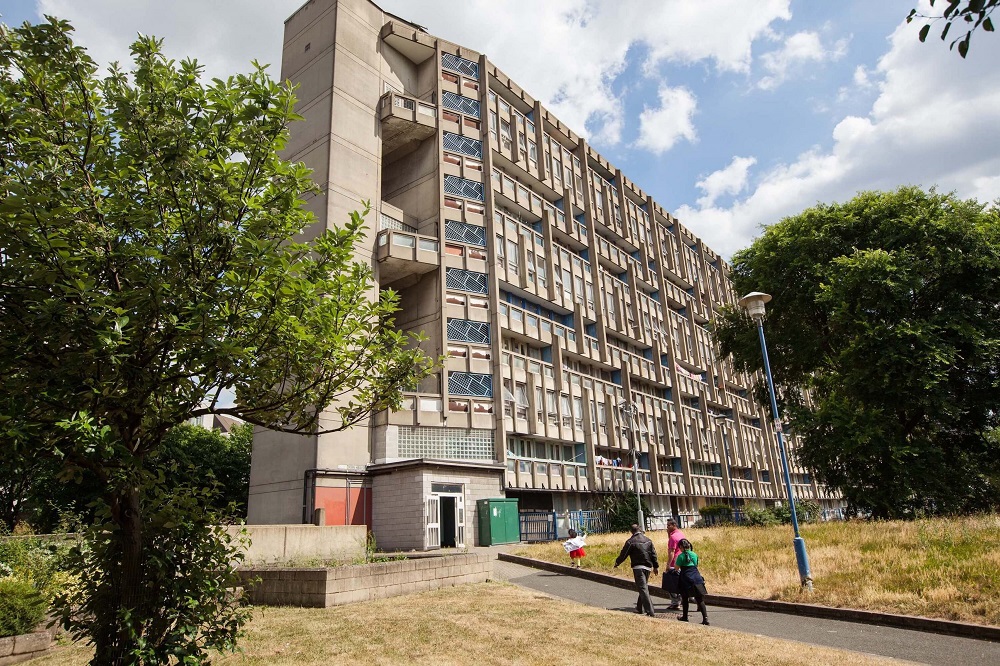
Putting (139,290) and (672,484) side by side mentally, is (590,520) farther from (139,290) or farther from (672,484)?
(139,290)

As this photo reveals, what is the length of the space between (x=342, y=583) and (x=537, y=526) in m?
19.5

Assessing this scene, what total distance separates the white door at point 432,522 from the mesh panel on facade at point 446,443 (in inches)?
118

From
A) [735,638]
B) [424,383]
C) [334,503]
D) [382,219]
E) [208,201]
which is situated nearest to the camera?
[208,201]

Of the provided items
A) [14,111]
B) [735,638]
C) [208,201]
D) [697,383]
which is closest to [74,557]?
[208,201]

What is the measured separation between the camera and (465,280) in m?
33.5

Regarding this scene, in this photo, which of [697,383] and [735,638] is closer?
[735,638]

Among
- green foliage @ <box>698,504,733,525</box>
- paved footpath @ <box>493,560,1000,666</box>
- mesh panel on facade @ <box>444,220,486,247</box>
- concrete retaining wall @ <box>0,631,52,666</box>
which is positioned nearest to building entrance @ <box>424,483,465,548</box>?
paved footpath @ <box>493,560,1000,666</box>

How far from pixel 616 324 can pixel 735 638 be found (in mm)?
38605

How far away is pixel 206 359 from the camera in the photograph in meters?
5.30

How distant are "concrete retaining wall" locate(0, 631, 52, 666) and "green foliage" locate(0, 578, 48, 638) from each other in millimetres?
201

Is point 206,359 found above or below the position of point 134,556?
above

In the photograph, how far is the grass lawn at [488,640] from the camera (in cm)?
785

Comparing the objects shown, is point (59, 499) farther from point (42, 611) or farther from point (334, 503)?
point (42, 611)

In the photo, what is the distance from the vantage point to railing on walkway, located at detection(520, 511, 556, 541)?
97.3ft
